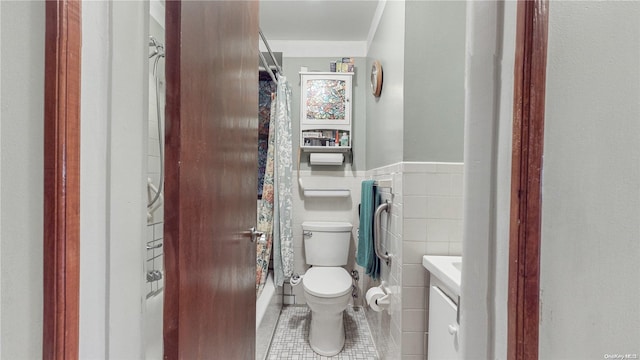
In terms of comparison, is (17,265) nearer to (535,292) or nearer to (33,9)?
(33,9)

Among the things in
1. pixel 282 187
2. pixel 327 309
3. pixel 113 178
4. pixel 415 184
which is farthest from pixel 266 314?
pixel 113 178

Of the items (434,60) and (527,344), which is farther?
(434,60)

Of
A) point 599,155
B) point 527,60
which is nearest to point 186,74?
point 527,60

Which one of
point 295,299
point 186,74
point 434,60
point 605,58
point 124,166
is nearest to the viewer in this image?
point 605,58

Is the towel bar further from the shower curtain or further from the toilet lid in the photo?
the shower curtain

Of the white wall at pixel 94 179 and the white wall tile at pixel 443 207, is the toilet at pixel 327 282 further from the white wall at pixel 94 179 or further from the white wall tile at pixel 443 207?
the white wall at pixel 94 179

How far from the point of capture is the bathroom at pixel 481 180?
35 cm

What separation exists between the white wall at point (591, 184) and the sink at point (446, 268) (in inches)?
22.1

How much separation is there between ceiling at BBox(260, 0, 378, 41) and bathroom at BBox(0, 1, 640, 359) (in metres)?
1.77

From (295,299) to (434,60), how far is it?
2142mm

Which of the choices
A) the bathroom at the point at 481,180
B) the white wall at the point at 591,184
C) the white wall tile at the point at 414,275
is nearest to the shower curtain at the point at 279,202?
the white wall tile at the point at 414,275

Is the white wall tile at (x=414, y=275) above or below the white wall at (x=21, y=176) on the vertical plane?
below

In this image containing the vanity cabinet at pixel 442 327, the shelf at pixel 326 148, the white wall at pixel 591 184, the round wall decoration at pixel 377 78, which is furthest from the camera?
the shelf at pixel 326 148

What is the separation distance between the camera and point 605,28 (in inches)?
13.8
